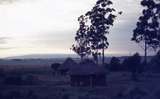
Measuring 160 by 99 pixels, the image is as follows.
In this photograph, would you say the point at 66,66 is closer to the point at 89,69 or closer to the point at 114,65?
the point at 114,65

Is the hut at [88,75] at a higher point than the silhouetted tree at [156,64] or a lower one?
lower

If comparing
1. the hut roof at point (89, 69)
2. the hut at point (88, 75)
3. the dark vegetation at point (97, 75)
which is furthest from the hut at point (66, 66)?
the hut roof at point (89, 69)

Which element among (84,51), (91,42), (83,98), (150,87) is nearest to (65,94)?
(83,98)

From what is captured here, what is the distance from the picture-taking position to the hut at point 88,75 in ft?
230

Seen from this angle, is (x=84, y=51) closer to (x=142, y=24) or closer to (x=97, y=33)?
(x=97, y=33)

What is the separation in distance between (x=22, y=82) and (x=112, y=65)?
78.2ft

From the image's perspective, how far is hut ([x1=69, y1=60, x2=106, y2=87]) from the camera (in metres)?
70.1

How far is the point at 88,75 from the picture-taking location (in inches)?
2776

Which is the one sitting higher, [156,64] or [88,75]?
[156,64]

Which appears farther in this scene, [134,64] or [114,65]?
[114,65]

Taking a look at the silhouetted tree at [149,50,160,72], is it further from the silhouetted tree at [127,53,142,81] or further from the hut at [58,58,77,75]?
the hut at [58,58,77,75]

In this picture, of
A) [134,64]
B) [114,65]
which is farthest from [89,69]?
[114,65]

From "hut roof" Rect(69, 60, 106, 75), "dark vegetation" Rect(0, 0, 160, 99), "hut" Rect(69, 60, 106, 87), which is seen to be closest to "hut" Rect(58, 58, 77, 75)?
"dark vegetation" Rect(0, 0, 160, 99)

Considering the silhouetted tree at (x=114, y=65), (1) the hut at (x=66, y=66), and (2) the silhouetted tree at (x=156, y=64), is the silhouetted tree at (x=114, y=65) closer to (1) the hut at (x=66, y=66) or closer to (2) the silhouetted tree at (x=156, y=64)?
(2) the silhouetted tree at (x=156, y=64)
